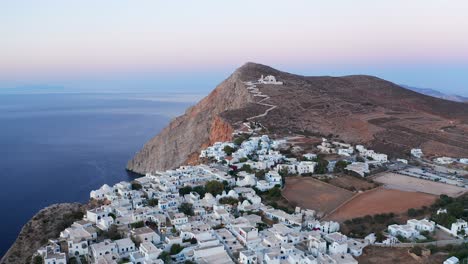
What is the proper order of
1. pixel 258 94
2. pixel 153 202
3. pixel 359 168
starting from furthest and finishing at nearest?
pixel 258 94 < pixel 359 168 < pixel 153 202

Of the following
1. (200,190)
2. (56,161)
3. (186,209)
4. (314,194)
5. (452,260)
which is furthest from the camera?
(56,161)

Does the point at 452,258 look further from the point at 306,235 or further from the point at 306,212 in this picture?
the point at 306,212

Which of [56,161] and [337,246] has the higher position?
[337,246]

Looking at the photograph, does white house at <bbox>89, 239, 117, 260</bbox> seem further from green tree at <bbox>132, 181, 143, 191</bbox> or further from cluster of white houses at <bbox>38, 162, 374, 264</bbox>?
green tree at <bbox>132, 181, 143, 191</bbox>

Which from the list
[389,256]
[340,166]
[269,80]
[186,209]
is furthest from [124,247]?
[269,80]

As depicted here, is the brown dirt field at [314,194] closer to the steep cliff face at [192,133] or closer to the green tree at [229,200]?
the green tree at [229,200]

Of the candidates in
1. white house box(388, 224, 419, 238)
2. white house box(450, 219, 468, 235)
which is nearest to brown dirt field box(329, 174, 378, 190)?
white house box(388, 224, 419, 238)

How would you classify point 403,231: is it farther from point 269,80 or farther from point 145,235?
point 269,80
